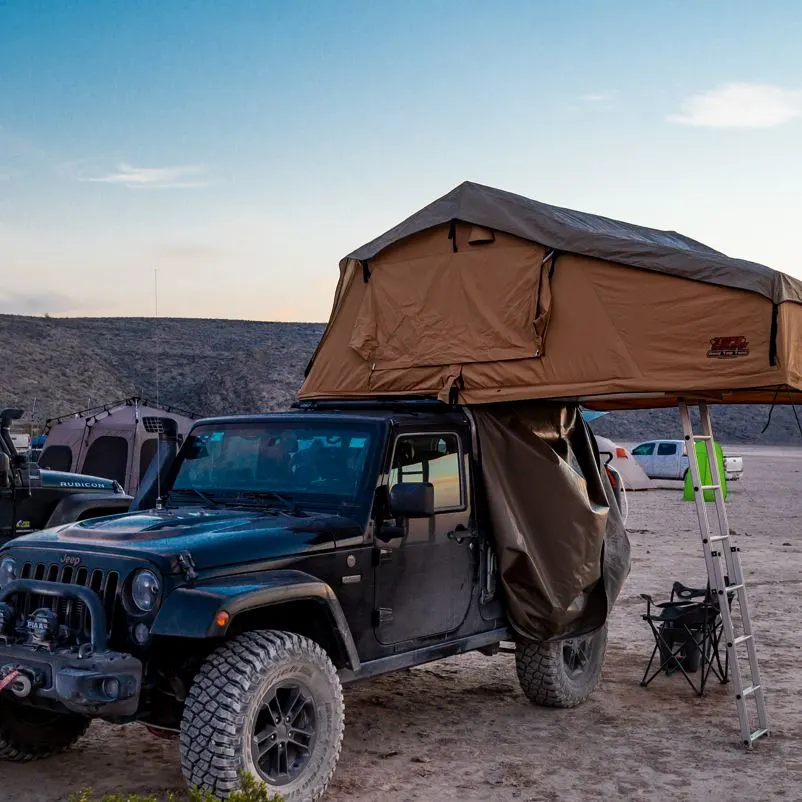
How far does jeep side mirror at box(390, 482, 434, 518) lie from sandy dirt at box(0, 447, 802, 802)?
139 cm

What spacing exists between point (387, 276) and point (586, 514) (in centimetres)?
215

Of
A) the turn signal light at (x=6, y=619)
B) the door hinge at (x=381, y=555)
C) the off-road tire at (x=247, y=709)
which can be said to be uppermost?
the door hinge at (x=381, y=555)

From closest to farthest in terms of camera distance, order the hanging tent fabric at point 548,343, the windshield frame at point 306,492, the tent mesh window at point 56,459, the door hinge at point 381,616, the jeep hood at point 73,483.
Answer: the door hinge at point 381,616 < the windshield frame at point 306,492 < the hanging tent fabric at point 548,343 < the jeep hood at point 73,483 < the tent mesh window at point 56,459

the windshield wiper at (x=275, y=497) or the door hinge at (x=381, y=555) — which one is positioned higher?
the windshield wiper at (x=275, y=497)

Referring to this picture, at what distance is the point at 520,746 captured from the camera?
6305 millimetres

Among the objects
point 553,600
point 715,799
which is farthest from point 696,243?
point 715,799

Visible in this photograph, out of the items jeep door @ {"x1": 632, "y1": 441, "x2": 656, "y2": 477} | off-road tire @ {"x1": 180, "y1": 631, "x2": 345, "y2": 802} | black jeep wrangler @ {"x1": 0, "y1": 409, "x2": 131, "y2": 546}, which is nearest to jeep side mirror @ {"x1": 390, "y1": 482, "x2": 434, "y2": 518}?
off-road tire @ {"x1": 180, "y1": 631, "x2": 345, "y2": 802}

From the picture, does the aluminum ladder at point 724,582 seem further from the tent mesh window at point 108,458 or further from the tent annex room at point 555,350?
the tent mesh window at point 108,458

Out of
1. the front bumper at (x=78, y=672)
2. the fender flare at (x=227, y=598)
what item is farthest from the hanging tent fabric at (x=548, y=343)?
the front bumper at (x=78, y=672)

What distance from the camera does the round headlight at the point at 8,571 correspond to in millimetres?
5484

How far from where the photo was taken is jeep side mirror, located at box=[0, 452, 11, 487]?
9.51m

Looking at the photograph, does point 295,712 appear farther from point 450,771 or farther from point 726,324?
point 726,324

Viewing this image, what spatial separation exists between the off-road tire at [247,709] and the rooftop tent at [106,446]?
14.6 meters

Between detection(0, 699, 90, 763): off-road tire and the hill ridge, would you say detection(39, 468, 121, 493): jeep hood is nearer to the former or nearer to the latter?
detection(0, 699, 90, 763): off-road tire
